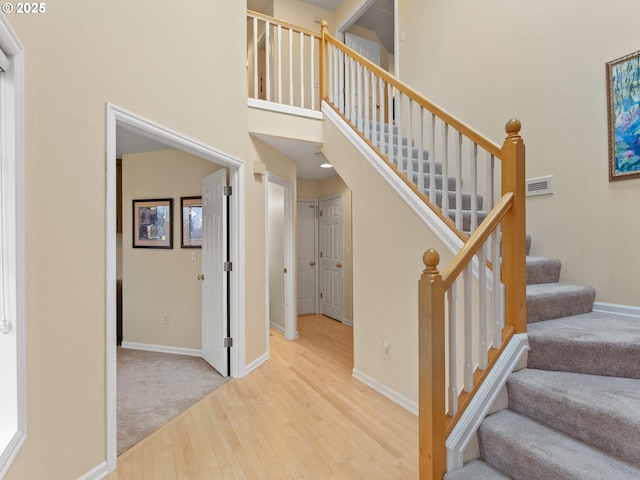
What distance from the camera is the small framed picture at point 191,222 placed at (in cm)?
384

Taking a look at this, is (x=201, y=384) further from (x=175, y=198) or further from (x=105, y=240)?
(x=175, y=198)

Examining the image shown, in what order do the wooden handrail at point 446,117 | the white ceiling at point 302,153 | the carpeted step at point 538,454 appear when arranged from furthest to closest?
1. the white ceiling at point 302,153
2. the wooden handrail at point 446,117
3. the carpeted step at point 538,454

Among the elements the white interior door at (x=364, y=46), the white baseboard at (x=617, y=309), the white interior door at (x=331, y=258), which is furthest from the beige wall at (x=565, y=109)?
the white interior door at (x=331, y=258)

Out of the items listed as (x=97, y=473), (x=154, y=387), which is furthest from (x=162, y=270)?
(x=97, y=473)

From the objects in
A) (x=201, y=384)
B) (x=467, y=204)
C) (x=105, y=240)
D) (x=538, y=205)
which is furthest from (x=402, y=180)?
(x=201, y=384)

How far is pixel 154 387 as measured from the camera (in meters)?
2.97

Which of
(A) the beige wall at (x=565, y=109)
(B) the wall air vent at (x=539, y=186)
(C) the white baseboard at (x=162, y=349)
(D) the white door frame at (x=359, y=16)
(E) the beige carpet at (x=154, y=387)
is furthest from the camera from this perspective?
(D) the white door frame at (x=359, y=16)

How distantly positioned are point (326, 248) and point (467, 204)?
3.21 m

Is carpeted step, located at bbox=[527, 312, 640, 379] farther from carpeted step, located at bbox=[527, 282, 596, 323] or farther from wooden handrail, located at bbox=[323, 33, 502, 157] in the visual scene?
wooden handrail, located at bbox=[323, 33, 502, 157]

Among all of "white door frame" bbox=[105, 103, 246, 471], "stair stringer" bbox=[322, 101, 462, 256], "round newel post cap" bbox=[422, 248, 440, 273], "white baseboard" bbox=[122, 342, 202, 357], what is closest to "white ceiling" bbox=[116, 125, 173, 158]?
"white door frame" bbox=[105, 103, 246, 471]

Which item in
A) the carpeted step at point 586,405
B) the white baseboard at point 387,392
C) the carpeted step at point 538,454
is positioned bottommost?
the white baseboard at point 387,392

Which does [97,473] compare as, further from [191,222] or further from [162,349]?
[191,222]

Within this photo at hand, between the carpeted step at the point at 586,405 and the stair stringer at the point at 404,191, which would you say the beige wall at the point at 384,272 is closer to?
the stair stringer at the point at 404,191

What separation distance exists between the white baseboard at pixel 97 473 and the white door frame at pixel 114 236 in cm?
3
